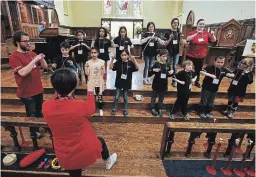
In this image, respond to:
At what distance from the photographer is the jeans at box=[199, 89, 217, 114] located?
3.17 m

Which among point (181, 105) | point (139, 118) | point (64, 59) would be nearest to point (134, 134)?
point (139, 118)

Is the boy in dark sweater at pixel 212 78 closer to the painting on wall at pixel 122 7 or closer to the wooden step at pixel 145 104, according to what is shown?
the wooden step at pixel 145 104

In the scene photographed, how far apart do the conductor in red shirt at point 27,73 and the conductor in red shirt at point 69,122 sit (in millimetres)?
961

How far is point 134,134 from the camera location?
3043 millimetres

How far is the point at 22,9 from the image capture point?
6820 millimetres

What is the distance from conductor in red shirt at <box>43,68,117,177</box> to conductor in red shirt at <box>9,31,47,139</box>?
961mm

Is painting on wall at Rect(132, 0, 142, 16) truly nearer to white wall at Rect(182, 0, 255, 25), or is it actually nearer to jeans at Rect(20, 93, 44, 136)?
white wall at Rect(182, 0, 255, 25)

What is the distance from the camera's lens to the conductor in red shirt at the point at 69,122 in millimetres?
1192

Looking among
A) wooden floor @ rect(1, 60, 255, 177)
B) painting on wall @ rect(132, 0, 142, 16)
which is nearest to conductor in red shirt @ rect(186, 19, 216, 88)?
wooden floor @ rect(1, 60, 255, 177)

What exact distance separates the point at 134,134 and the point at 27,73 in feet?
6.45

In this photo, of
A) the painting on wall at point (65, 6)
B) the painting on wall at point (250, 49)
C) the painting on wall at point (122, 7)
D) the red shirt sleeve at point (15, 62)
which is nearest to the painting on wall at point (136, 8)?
the painting on wall at point (122, 7)

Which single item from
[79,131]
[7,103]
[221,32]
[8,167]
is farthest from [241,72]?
[7,103]

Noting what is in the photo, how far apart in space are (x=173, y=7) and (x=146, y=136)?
11.2 metres

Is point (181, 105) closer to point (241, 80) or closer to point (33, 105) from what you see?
point (241, 80)
